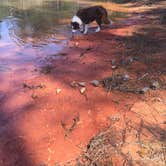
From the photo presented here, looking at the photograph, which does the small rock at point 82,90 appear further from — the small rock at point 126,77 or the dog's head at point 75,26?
the dog's head at point 75,26

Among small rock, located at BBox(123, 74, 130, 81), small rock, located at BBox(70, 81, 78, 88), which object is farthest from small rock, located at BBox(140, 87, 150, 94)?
small rock, located at BBox(70, 81, 78, 88)

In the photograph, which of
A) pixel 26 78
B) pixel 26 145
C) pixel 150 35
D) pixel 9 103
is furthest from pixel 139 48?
pixel 26 145

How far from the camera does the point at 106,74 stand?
24.3 feet

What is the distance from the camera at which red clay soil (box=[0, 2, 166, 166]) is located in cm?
488

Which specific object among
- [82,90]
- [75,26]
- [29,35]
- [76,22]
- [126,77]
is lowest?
[29,35]

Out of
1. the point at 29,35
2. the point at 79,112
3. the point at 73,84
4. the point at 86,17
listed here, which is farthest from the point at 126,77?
the point at 29,35

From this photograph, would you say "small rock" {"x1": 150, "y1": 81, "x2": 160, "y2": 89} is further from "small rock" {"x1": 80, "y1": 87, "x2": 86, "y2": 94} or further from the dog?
the dog

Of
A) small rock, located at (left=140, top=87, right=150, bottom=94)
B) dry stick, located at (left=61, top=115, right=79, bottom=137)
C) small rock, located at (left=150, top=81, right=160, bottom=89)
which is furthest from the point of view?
small rock, located at (left=150, top=81, right=160, bottom=89)

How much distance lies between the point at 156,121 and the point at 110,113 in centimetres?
77

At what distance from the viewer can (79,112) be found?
588 centimetres

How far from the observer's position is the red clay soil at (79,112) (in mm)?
4875

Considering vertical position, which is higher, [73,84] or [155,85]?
[155,85]

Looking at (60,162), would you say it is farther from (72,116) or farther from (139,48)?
(139,48)

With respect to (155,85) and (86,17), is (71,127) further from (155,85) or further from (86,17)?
(86,17)
